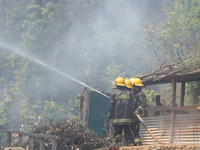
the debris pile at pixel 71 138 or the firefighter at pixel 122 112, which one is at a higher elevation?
the firefighter at pixel 122 112

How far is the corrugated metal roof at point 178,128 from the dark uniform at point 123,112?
1.40 m

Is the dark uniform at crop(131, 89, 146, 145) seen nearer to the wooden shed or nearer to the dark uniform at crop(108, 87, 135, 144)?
the dark uniform at crop(108, 87, 135, 144)

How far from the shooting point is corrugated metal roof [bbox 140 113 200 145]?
23.3 ft

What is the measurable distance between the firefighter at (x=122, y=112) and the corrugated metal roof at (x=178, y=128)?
1.40 meters

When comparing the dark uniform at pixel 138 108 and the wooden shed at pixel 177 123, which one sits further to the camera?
the wooden shed at pixel 177 123

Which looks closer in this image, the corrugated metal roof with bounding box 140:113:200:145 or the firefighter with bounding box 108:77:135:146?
the firefighter with bounding box 108:77:135:146

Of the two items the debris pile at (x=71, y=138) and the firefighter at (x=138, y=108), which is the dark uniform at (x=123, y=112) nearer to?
the firefighter at (x=138, y=108)

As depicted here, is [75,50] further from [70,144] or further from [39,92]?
[70,144]

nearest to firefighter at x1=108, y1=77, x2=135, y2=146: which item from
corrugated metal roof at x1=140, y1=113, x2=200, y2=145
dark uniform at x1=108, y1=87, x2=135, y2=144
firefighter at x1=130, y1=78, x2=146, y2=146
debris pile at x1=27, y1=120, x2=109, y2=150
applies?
dark uniform at x1=108, y1=87, x2=135, y2=144

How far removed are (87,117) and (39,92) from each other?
22.1 m

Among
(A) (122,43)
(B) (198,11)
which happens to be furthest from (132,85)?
(A) (122,43)

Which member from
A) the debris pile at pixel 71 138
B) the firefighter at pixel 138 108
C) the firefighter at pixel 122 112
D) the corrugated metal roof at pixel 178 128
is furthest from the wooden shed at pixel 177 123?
the debris pile at pixel 71 138

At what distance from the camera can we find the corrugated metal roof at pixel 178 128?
7.09 m

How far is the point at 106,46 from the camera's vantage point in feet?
109
